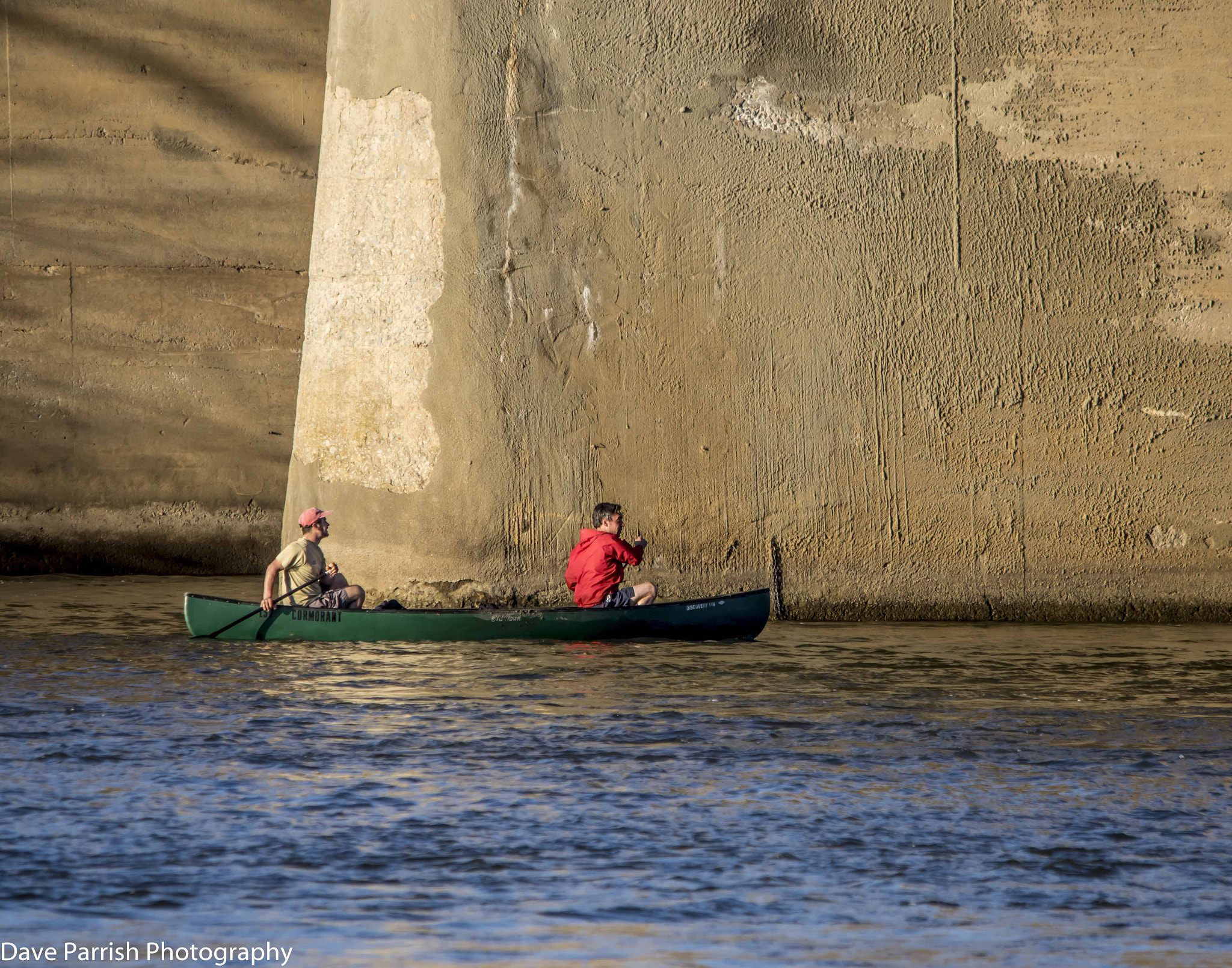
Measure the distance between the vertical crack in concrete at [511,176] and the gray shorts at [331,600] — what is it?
2.24m

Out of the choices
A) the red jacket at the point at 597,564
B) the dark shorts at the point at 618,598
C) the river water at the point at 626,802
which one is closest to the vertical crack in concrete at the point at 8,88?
the river water at the point at 626,802

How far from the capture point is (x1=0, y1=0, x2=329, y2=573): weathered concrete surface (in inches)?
643

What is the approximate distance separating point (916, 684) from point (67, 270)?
9.79 meters

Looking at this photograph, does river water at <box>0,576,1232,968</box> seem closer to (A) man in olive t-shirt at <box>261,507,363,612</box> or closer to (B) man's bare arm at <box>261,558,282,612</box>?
(B) man's bare arm at <box>261,558,282,612</box>

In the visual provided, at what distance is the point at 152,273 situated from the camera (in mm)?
16531

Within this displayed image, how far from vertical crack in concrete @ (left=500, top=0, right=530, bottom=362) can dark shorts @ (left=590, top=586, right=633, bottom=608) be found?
214 centimetres

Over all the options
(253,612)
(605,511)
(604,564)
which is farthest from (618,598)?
(253,612)

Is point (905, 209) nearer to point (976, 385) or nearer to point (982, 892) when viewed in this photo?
point (976, 385)

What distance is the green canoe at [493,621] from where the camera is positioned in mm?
11906

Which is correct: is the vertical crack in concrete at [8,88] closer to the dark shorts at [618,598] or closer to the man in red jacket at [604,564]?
the man in red jacket at [604,564]

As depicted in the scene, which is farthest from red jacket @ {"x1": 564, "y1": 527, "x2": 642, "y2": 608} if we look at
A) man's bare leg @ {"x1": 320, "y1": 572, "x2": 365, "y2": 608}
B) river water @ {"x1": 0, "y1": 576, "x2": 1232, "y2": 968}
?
man's bare leg @ {"x1": 320, "y1": 572, "x2": 365, "y2": 608}

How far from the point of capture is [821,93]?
12.9 metres

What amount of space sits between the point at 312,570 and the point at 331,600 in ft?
0.84

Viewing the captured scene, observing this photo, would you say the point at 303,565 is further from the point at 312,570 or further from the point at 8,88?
the point at 8,88
